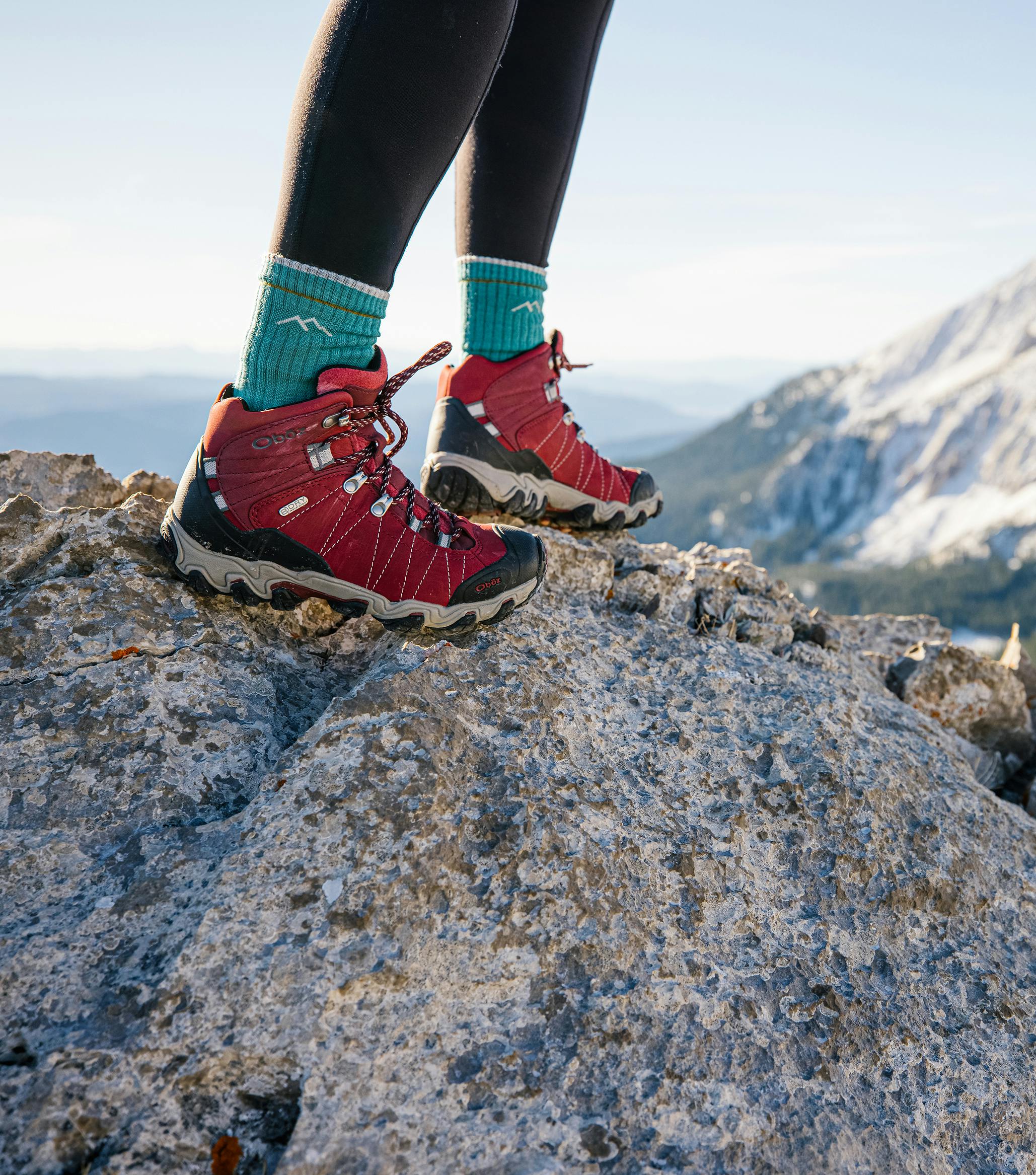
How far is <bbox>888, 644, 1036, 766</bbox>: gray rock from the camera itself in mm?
3902

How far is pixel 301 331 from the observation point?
7.52 feet

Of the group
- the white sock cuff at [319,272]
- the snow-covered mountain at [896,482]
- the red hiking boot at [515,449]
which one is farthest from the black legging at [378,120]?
the snow-covered mountain at [896,482]

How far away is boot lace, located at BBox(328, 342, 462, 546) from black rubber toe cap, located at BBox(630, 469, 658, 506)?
1215 millimetres

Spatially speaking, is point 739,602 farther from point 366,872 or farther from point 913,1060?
point 366,872

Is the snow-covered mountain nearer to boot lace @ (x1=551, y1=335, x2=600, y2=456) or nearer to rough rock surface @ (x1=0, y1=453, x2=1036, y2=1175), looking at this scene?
boot lace @ (x1=551, y1=335, x2=600, y2=456)

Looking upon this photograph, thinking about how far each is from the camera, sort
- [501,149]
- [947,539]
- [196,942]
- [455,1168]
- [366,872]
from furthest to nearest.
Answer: [947,539] → [501,149] → [366,872] → [196,942] → [455,1168]

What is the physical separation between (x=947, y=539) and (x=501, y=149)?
581 feet

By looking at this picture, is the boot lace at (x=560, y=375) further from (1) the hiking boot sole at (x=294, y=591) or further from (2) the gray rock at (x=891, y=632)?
(2) the gray rock at (x=891, y=632)

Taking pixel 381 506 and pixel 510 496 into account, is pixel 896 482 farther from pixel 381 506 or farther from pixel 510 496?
pixel 381 506

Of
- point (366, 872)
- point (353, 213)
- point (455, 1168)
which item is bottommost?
point (455, 1168)

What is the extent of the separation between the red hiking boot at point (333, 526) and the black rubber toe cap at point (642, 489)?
3.74ft

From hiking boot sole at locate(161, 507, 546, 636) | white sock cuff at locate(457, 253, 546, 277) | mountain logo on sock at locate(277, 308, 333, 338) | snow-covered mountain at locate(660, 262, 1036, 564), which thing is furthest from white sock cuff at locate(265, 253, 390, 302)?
snow-covered mountain at locate(660, 262, 1036, 564)

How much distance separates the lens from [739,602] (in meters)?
3.53

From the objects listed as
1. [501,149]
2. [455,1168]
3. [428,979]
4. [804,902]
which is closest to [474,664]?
[428,979]
